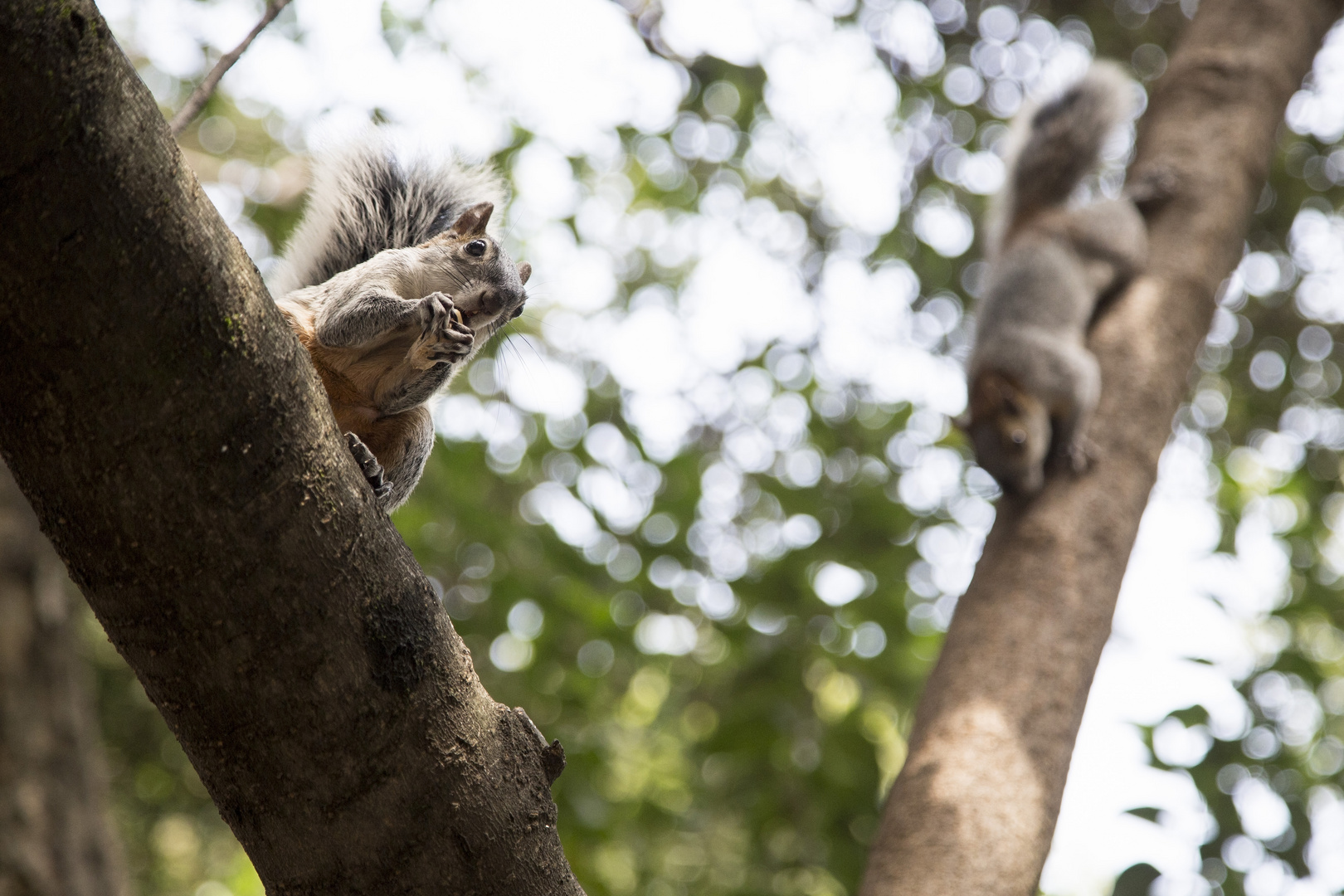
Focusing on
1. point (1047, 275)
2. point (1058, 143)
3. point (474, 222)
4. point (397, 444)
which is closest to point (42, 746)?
point (397, 444)

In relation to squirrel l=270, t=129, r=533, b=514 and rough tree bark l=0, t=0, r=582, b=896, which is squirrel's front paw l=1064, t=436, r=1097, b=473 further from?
rough tree bark l=0, t=0, r=582, b=896

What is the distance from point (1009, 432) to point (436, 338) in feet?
7.09

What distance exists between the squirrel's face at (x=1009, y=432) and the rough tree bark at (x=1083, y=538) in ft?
0.54

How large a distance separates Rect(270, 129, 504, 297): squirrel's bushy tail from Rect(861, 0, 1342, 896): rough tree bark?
1.35 meters

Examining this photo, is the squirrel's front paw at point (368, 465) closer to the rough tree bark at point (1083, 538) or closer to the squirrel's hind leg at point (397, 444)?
the squirrel's hind leg at point (397, 444)

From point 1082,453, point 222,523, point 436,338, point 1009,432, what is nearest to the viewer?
point 222,523

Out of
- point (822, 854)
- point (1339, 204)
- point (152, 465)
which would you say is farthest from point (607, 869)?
point (1339, 204)

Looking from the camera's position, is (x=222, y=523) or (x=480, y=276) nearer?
(x=222, y=523)

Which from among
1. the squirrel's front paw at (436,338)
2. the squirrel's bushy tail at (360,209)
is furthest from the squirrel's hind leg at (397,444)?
the squirrel's bushy tail at (360,209)

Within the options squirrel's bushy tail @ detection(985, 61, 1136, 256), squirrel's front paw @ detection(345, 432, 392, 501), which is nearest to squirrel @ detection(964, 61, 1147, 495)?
squirrel's bushy tail @ detection(985, 61, 1136, 256)

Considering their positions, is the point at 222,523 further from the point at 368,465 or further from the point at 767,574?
the point at 767,574

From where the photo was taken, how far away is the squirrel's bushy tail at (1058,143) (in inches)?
136

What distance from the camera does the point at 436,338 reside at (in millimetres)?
1405

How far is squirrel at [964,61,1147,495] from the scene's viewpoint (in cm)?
290
